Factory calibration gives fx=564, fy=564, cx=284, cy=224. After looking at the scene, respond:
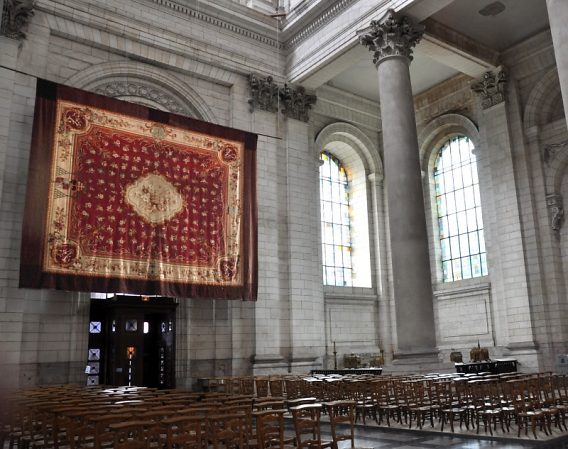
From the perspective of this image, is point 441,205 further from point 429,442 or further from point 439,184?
point 429,442

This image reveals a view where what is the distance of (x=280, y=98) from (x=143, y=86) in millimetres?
4721

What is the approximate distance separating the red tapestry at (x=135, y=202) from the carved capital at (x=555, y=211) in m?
9.24

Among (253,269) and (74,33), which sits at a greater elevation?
(74,33)

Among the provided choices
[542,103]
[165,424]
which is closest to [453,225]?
[542,103]

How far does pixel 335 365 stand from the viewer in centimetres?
1877

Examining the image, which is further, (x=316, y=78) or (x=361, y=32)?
(x=316, y=78)

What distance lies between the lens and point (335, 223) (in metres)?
22.2

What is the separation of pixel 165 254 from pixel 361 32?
331 inches

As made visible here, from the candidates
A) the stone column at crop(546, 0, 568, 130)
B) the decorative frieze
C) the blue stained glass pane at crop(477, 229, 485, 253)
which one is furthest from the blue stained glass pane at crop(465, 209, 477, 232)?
the stone column at crop(546, 0, 568, 130)

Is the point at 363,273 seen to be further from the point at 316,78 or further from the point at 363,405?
the point at 363,405

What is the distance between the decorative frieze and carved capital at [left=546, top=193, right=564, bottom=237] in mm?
8314

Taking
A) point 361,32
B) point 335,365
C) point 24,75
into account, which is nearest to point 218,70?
point 361,32

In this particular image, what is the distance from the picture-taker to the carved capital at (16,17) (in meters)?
13.8

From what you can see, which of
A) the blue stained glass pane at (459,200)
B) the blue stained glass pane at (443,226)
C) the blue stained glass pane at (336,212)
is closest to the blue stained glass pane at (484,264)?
the blue stained glass pane at (443,226)
